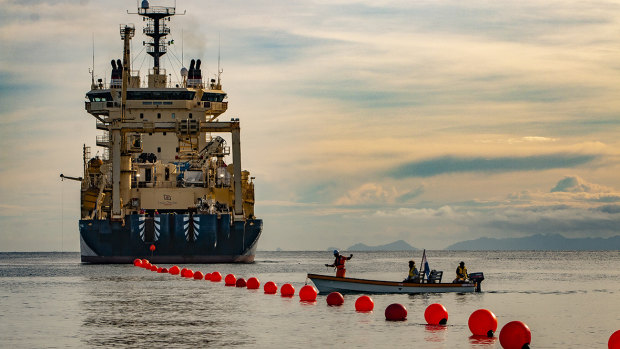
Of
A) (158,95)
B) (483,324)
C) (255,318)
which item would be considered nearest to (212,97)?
(158,95)

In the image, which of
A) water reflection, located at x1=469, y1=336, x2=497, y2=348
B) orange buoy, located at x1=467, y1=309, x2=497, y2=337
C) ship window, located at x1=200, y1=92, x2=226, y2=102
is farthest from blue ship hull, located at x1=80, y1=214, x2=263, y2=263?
water reflection, located at x1=469, y1=336, x2=497, y2=348

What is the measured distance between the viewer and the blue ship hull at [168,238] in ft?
257

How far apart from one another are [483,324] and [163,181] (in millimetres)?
61309

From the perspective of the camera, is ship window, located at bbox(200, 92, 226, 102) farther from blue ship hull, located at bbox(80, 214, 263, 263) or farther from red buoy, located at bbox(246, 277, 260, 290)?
red buoy, located at bbox(246, 277, 260, 290)

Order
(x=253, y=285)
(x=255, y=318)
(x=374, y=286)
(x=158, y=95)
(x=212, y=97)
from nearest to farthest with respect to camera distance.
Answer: (x=255, y=318)
(x=374, y=286)
(x=253, y=285)
(x=158, y=95)
(x=212, y=97)

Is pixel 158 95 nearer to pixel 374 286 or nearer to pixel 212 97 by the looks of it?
pixel 212 97

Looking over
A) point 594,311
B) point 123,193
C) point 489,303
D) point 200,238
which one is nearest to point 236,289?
point 489,303

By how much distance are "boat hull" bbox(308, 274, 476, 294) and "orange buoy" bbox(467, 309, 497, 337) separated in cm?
1267

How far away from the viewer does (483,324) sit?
91.7 ft

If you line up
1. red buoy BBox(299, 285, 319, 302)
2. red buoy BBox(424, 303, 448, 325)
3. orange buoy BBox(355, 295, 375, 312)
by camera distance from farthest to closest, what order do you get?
red buoy BBox(299, 285, 319, 302) < orange buoy BBox(355, 295, 375, 312) < red buoy BBox(424, 303, 448, 325)

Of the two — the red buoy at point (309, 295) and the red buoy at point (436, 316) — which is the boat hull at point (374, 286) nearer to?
the red buoy at point (309, 295)

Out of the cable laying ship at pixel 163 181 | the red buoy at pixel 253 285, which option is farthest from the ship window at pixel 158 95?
the red buoy at pixel 253 285

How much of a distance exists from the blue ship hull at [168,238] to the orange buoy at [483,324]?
5170 cm

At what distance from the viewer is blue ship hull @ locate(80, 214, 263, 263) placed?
7844 centimetres
